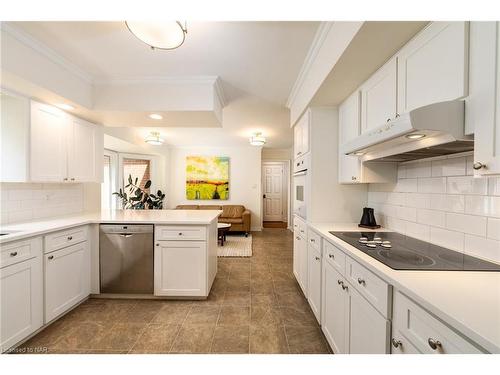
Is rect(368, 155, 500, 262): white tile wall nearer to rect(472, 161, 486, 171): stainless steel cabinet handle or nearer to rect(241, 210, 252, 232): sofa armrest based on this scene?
rect(472, 161, 486, 171): stainless steel cabinet handle

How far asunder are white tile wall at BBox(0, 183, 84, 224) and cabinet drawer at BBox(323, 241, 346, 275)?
3.05m

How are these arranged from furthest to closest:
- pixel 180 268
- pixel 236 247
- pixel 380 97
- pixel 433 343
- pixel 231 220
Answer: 1. pixel 231 220
2. pixel 236 247
3. pixel 180 268
4. pixel 380 97
5. pixel 433 343

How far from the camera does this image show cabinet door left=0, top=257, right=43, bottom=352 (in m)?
1.55

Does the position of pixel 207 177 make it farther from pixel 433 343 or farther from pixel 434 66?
pixel 433 343

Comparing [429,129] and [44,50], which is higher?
[44,50]

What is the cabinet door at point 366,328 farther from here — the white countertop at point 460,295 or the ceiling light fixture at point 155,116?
the ceiling light fixture at point 155,116

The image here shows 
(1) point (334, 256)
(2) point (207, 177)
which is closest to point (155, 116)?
(1) point (334, 256)

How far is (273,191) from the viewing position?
768 cm

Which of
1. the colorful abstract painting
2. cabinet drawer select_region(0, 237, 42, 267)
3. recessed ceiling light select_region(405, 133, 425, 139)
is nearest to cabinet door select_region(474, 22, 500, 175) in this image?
recessed ceiling light select_region(405, 133, 425, 139)

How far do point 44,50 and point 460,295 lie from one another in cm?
319

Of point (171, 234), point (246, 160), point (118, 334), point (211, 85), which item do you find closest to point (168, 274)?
point (171, 234)

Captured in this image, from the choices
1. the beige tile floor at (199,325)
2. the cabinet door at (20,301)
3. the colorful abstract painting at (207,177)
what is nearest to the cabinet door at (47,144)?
the cabinet door at (20,301)

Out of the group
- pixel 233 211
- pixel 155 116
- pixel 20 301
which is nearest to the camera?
pixel 20 301

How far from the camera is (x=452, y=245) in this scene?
134 cm
